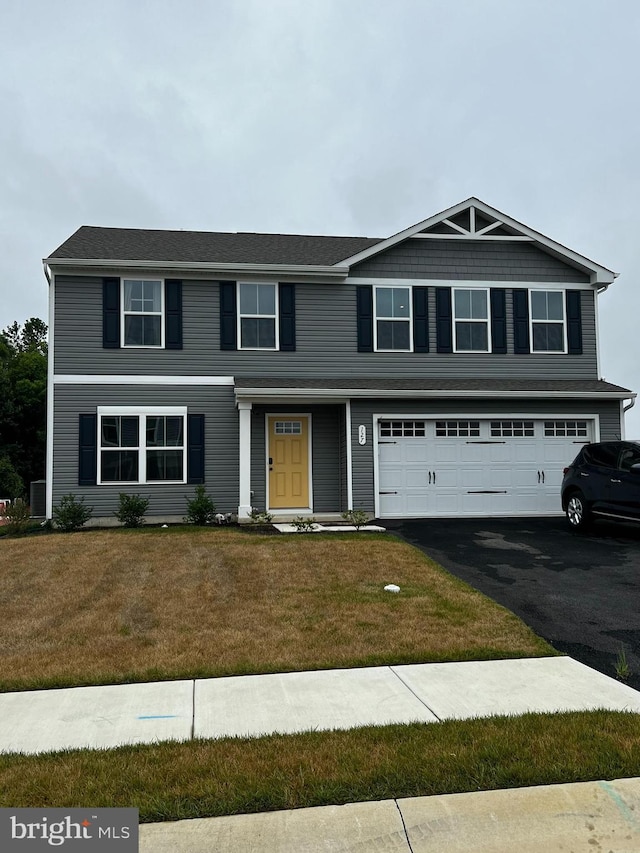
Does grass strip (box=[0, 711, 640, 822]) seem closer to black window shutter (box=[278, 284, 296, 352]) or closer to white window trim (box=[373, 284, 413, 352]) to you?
black window shutter (box=[278, 284, 296, 352])

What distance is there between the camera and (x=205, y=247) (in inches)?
624

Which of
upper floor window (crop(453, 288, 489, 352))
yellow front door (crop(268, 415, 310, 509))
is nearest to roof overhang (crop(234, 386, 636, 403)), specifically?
yellow front door (crop(268, 415, 310, 509))

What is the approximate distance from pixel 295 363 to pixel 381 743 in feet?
38.0

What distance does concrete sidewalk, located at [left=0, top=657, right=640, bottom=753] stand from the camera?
12.7 feet

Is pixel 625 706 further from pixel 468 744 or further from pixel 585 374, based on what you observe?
pixel 585 374

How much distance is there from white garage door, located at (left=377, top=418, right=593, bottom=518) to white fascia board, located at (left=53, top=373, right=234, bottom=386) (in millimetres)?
4047

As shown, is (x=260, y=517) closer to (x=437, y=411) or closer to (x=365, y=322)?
(x=437, y=411)

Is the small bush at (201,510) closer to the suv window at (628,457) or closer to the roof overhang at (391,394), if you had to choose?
the roof overhang at (391,394)

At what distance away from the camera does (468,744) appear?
3592 millimetres

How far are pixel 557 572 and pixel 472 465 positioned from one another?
5828 mm

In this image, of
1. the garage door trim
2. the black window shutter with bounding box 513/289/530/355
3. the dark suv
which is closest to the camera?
the dark suv

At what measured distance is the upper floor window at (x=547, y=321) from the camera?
1543 cm

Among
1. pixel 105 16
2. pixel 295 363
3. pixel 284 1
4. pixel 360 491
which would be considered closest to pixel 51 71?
pixel 105 16
